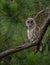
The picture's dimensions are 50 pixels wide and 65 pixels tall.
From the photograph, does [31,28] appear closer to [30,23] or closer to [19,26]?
[30,23]

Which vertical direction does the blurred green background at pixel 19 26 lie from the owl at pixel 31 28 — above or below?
above

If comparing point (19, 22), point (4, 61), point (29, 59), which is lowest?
point (4, 61)

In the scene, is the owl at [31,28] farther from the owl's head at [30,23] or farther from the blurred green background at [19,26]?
the blurred green background at [19,26]

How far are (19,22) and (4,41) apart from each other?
0.61ft

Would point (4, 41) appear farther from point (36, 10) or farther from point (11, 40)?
point (36, 10)

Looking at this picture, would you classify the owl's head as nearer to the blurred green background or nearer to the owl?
the owl

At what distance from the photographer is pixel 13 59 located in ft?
7.39

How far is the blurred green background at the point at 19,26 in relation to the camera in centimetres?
208

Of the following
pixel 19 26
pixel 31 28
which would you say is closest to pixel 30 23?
pixel 31 28

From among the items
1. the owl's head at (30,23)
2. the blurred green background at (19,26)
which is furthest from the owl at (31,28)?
the blurred green background at (19,26)

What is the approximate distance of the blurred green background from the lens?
6.84ft

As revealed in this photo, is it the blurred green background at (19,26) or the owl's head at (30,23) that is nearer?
the blurred green background at (19,26)

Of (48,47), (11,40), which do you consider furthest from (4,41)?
(48,47)

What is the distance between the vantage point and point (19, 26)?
2141 millimetres
